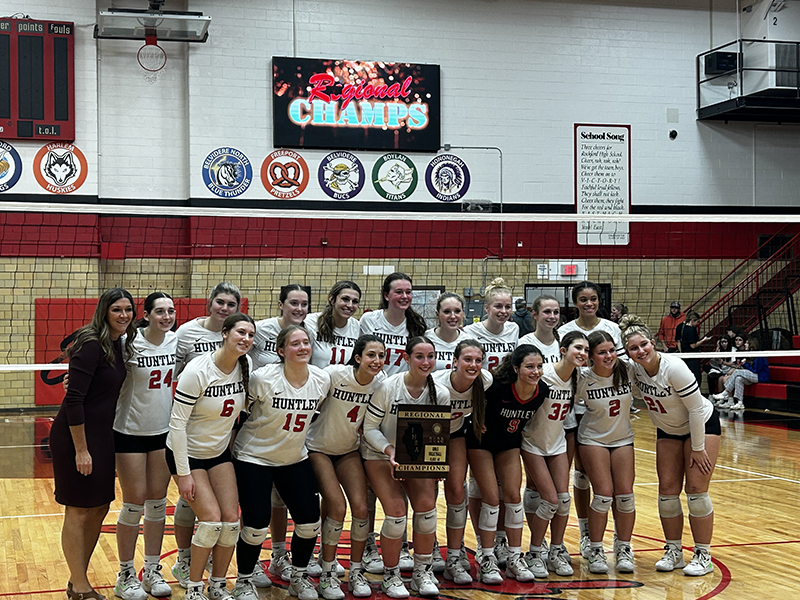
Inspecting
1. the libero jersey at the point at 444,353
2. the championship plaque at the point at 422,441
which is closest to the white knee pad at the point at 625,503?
the championship plaque at the point at 422,441

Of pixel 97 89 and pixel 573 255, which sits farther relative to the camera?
pixel 573 255

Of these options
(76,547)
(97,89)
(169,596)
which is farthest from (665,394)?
(97,89)

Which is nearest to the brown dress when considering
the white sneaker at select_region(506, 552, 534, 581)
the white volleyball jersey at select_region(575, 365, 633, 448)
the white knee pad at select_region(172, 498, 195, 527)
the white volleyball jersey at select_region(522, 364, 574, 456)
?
the white knee pad at select_region(172, 498, 195, 527)

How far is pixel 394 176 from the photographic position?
17.1 metres

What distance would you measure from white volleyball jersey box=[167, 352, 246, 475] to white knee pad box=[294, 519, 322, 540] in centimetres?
67

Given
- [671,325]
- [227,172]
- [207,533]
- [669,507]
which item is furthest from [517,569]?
[671,325]

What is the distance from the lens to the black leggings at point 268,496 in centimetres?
512

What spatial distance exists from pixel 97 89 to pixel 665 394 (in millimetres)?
13291

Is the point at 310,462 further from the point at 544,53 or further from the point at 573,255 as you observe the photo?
the point at 544,53

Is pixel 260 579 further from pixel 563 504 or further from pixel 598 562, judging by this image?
pixel 598 562

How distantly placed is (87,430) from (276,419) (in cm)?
110

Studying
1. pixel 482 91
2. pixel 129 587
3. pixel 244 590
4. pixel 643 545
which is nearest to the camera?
pixel 244 590

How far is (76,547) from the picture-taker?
5094 millimetres

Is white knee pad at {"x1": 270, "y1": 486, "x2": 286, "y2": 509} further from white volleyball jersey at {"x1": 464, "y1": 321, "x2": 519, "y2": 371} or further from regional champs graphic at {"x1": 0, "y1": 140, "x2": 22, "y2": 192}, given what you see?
regional champs graphic at {"x1": 0, "y1": 140, "x2": 22, "y2": 192}
